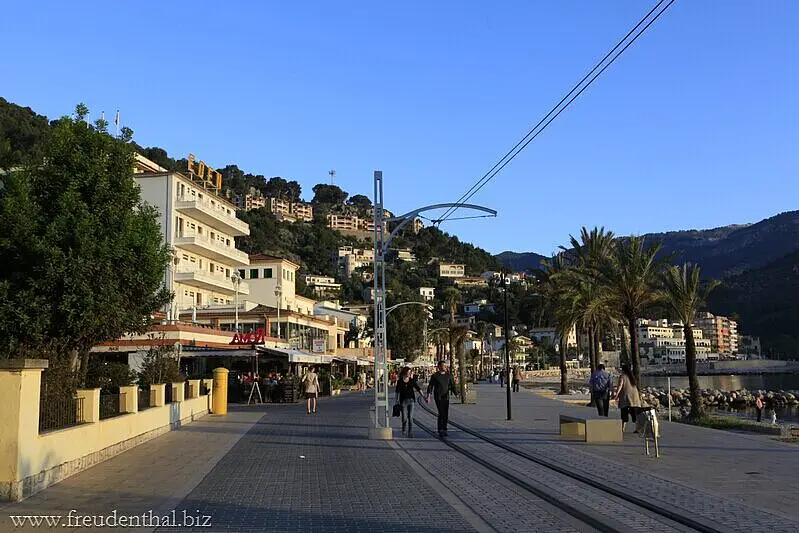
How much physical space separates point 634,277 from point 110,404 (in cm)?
2352

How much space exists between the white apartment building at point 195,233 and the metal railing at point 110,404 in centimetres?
3616

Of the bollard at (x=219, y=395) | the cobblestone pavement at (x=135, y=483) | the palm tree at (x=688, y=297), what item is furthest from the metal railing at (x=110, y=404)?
the palm tree at (x=688, y=297)

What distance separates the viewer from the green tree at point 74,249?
19703mm

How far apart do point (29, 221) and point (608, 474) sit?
16571 mm

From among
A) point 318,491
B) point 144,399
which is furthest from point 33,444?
point 144,399

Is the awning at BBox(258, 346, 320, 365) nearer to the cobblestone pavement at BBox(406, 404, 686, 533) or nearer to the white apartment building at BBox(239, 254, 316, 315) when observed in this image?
the cobblestone pavement at BBox(406, 404, 686, 533)

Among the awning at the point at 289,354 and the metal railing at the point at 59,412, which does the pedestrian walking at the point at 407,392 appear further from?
the awning at the point at 289,354

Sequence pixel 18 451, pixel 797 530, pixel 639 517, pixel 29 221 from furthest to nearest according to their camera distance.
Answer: pixel 29 221 < pixel 18 451 < pixel 639 517 < pixel 797 530

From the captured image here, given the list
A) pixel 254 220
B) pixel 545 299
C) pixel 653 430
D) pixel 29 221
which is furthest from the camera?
pixel 254 220

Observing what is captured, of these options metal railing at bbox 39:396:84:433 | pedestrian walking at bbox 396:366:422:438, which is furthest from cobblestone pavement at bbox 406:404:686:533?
metal railing at bbox 39:396:84:433

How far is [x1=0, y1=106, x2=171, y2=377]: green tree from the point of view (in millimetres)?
19703

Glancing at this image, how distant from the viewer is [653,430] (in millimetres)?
14461

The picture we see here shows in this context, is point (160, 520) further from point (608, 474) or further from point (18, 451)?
point (608, 474)

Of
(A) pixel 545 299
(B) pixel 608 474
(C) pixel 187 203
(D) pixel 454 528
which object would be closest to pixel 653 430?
(B) pixel 608 474
